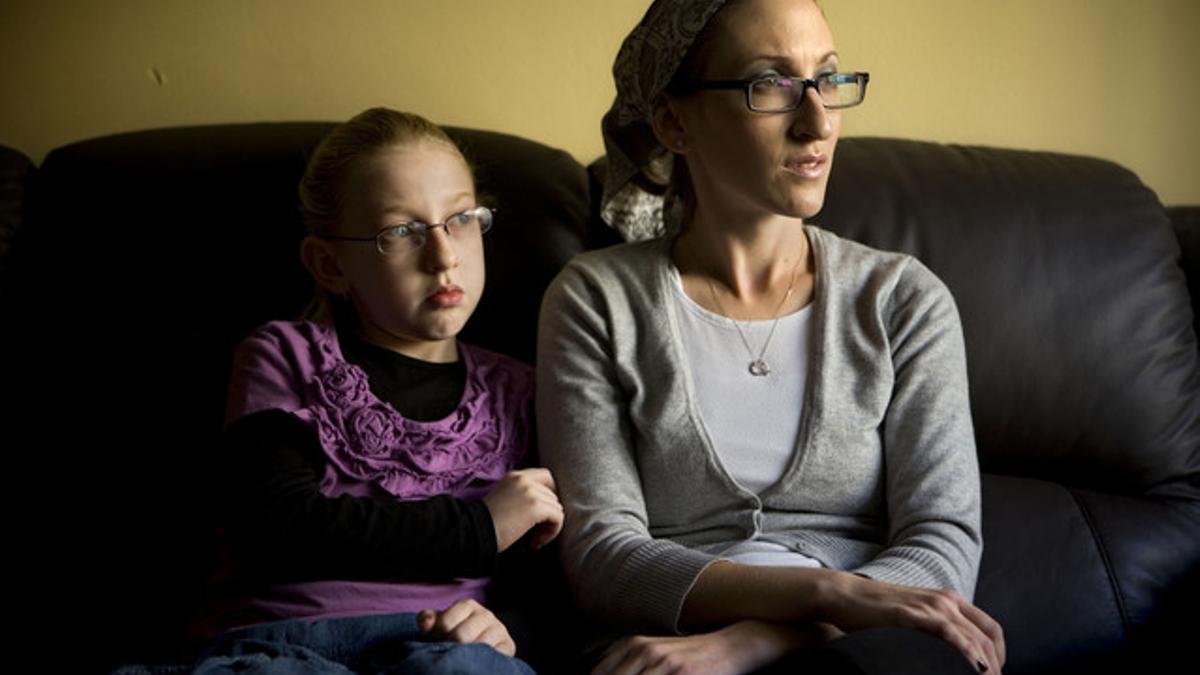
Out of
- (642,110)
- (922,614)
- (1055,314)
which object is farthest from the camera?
(1055,314)

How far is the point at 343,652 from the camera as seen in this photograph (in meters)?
1.37

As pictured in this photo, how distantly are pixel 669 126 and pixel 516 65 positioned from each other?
52 centimetres

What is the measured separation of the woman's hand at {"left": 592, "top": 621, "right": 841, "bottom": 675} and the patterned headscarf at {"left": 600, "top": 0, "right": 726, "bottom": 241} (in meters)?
0.66

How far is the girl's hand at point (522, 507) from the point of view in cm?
149

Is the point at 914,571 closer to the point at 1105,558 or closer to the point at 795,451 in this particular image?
the point at 795,451

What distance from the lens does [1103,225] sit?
190cm

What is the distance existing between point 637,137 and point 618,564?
66 cm

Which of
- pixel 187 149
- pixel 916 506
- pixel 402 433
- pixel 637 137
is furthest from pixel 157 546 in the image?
pixel 916 506

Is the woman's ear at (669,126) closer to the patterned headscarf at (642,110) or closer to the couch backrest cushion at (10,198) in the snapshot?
the patterned headscarf at (642,110)

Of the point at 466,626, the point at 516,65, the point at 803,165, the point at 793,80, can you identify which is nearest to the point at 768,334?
the point at 803,165

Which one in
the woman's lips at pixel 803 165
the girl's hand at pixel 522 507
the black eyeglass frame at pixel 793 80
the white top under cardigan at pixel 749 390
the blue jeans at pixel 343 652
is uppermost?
the black eyeglass frame at pixel 793 80

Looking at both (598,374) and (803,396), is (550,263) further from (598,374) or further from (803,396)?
(803,396)

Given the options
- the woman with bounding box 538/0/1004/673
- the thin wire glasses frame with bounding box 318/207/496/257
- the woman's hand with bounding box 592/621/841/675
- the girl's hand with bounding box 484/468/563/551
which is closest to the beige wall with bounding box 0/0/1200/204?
the woman with bounding box 538/0/1004/673

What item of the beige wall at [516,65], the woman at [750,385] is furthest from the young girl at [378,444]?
the beige wall at [516,65]
